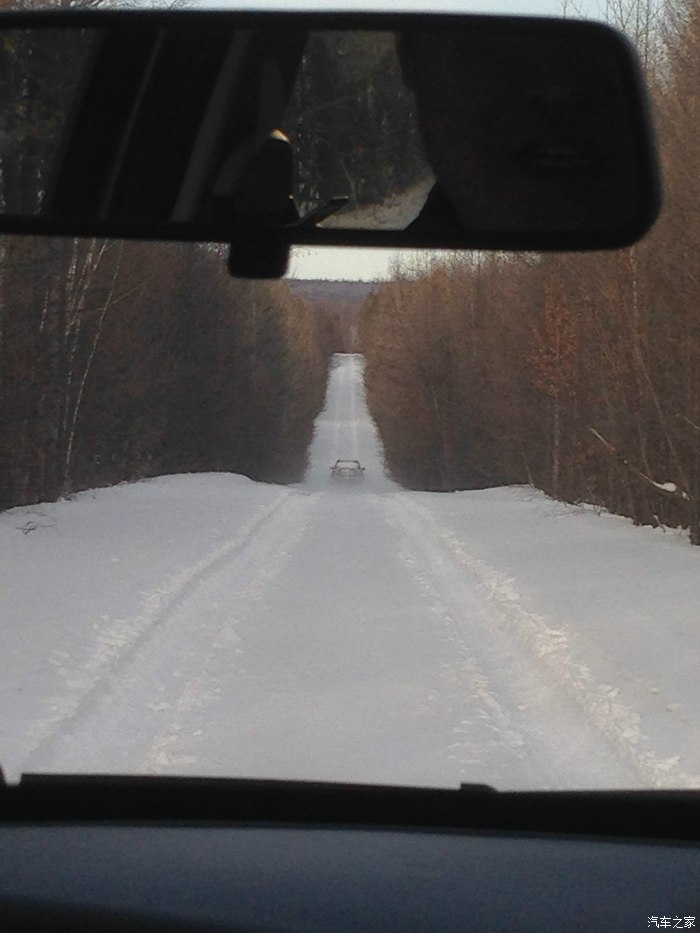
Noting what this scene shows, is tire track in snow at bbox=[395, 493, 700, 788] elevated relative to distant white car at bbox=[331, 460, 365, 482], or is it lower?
elevated

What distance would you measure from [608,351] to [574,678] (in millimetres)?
13374

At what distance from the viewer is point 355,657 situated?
10180 mm

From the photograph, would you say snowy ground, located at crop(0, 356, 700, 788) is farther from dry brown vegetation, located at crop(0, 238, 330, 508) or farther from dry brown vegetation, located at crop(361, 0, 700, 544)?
dry brown vegetation, located at crop(0, 238, 330, 508)

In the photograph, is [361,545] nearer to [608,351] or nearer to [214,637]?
[608,351]

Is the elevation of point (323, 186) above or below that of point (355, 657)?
above

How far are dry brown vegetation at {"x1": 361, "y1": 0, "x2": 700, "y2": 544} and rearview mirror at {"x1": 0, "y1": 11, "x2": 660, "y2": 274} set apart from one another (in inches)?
564

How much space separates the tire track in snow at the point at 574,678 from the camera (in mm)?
6926

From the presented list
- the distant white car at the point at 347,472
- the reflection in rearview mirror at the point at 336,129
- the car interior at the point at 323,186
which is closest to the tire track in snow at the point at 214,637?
the car interior at the point at 323,186

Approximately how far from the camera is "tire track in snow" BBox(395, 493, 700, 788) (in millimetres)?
6926

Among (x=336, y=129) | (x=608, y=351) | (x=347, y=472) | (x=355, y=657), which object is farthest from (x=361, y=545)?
(x=347, y=472)

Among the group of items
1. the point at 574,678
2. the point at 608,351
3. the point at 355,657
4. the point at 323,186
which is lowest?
the point at 355,657

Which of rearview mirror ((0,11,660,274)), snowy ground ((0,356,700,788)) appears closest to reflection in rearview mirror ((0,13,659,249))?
rearview mirror ((0,11,660,274))

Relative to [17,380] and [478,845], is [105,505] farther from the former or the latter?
[478,845]

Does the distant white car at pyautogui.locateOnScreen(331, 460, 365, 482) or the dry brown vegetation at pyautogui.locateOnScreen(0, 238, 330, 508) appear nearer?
the dry brown vegetation at pyautogui.locateOnScreen(0, 238, 330, 508)
